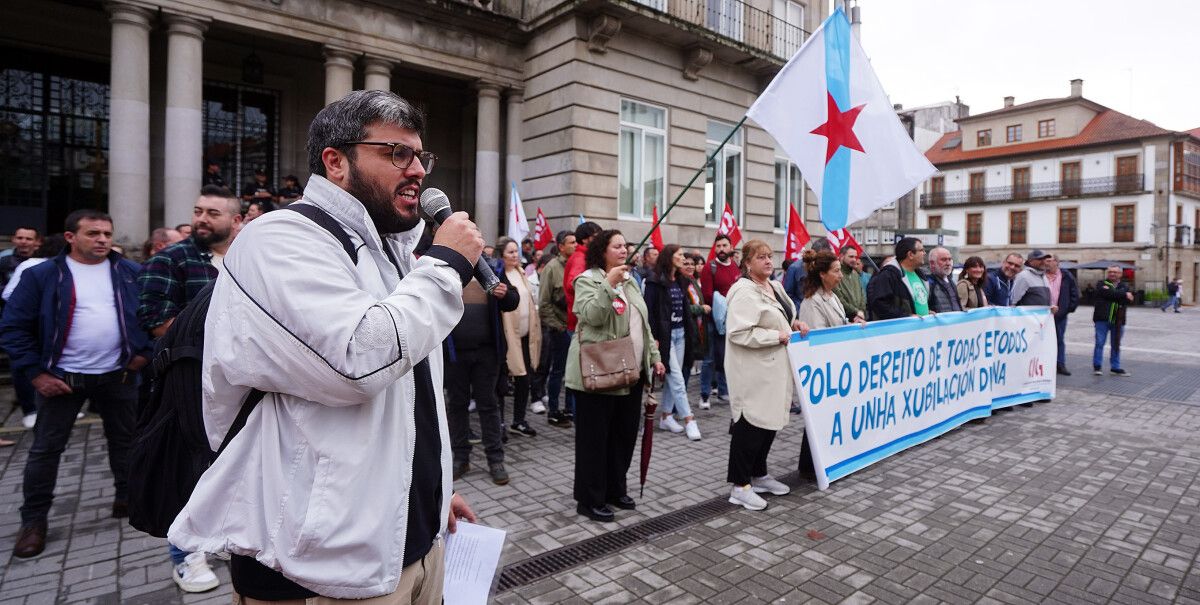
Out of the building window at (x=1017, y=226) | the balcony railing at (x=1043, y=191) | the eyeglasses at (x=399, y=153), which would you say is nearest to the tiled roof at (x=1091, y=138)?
the balcony railing at (x=1043, y=191)

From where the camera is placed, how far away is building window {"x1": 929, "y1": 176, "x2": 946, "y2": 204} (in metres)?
57.2

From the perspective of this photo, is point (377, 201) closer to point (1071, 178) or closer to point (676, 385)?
point (676, 385)

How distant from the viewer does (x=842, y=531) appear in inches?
176

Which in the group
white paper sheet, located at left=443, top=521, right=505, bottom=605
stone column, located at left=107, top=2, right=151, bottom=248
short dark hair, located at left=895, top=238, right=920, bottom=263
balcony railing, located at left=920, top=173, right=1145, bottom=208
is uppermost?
balcony railing, located at left=920, top=173, right=1145, bottom=208

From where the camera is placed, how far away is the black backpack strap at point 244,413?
150 cm

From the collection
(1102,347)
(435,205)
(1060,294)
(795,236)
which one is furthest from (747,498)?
(1102,347)

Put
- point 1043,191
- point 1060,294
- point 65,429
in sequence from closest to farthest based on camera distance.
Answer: point 65,429 < point 1060,294 < point 1043,191

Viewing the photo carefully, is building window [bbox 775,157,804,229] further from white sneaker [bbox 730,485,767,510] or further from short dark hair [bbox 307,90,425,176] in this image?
short dark hair [bbox 307,90,425,176]

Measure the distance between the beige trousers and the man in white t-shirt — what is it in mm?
3555

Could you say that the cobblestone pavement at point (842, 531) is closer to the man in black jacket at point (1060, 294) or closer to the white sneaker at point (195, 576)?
the white sneaker at point (195, 576)

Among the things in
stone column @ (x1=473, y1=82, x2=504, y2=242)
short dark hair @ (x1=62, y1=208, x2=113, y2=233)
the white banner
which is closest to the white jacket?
short dark hair @ (x1=62, y1=208, x2=113, y2=233)

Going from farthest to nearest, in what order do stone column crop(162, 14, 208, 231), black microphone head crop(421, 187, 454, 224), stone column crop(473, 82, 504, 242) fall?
stone column crop(473, 82, 504, 242), stone column crop(162, 14, 208, 231), black microphone head crop(421, 187, 454, 224)

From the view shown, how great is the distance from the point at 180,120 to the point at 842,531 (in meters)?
11.7

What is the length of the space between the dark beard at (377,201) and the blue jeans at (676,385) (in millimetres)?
5722
